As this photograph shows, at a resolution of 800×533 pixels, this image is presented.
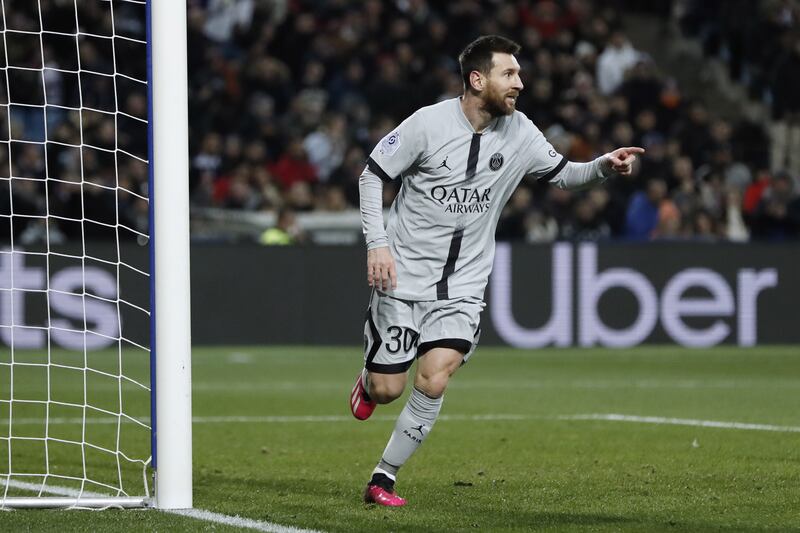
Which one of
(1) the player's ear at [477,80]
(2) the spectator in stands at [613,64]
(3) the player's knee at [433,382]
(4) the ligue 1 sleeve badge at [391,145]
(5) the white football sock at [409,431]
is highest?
→ (2) the spectator in stands at [613,64]

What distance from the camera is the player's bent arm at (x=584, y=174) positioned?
667 cm

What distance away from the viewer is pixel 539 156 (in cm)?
688

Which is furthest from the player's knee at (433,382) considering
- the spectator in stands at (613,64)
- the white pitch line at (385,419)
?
the spectator in stands at (613,64)

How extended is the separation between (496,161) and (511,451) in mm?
2394

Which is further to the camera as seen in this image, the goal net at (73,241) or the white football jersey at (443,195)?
the goal net at (73,241)

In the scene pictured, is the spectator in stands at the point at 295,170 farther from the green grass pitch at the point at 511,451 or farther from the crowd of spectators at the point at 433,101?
the green grass pitch at the point at 511,451

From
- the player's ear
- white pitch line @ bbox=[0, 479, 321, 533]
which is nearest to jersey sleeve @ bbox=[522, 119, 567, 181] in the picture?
the player's ear

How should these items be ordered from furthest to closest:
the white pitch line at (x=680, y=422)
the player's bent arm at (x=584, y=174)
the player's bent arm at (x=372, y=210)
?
1. the white pitch line at (x=680, y=422)
2. the player's bent arm at (x=584, y=174)
3. the player's bent arm at (x=372, y=210)

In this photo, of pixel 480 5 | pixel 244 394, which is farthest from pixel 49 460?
pixel 480 5

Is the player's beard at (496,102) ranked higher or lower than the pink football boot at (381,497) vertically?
higher

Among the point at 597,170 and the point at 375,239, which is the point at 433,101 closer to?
the point at 597,170

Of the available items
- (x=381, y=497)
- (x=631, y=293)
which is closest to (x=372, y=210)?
(x=381, y=497)

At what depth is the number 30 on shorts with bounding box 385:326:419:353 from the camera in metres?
6.60

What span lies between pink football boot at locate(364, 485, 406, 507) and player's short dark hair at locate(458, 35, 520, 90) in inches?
73.2
